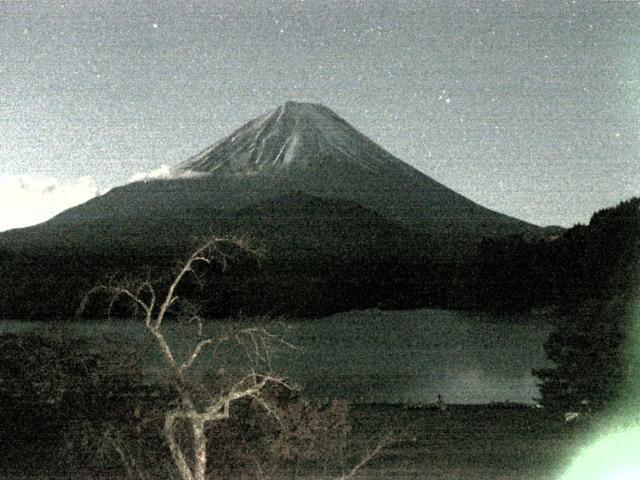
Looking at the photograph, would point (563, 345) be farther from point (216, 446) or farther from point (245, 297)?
point (245, 297)

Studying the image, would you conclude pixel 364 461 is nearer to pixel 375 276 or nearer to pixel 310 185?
pixel 375 276

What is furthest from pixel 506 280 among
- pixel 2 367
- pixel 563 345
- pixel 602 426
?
pixel 2 367

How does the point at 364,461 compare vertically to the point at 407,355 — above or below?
above

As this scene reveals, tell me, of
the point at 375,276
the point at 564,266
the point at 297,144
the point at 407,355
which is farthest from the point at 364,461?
the point at 297,144

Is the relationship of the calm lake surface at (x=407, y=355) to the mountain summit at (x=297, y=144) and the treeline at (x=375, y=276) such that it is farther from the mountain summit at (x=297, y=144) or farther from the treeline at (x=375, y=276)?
the mountain summit at (x=297, y=144)

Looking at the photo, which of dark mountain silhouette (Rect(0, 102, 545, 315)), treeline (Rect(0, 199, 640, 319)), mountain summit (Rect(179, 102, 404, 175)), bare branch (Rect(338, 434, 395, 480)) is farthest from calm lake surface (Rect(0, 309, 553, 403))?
mountain summit (Rect(179, 102, 404, 175))
